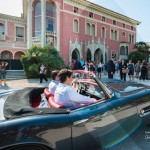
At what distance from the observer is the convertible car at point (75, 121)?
2105mm

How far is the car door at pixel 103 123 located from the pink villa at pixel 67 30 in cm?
2257

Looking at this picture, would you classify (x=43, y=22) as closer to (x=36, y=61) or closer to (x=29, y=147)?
(x=36, y=61)

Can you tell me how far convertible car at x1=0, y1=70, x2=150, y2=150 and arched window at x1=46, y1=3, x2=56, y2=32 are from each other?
2343cm

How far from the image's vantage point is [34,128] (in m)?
2.15

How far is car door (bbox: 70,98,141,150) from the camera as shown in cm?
245

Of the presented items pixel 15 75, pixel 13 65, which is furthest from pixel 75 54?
pixel 15 75

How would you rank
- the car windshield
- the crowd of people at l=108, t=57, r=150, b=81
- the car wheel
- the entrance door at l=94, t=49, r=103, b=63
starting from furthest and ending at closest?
the entrance door at l=94, t=49, r=103, b=63 < the crowd of people at l=108, t=57, r=150, b=81 < the car windshield < the car wheel

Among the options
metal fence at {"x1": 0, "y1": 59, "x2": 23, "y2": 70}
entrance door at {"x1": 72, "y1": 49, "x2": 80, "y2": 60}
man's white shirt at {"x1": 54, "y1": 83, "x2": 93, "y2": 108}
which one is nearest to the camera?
man's white shirt at {"x1": 54, "y1": 83, "x2": 93, "y2": 108}

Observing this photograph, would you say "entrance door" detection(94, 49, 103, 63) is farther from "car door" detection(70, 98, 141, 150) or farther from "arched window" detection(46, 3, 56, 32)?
"car door" detection(70, 98, 141, 150)

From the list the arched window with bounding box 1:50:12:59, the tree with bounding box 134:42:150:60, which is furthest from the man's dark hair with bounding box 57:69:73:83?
the tree with bounding box 134:42:150:60

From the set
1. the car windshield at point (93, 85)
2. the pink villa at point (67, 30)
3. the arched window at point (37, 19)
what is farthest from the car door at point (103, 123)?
the arched window at point (37, 19)

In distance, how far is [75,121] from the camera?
2395 millimetres

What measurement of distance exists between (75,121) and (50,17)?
2509 cm

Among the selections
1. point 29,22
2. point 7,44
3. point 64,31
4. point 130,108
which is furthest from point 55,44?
point 130,108
